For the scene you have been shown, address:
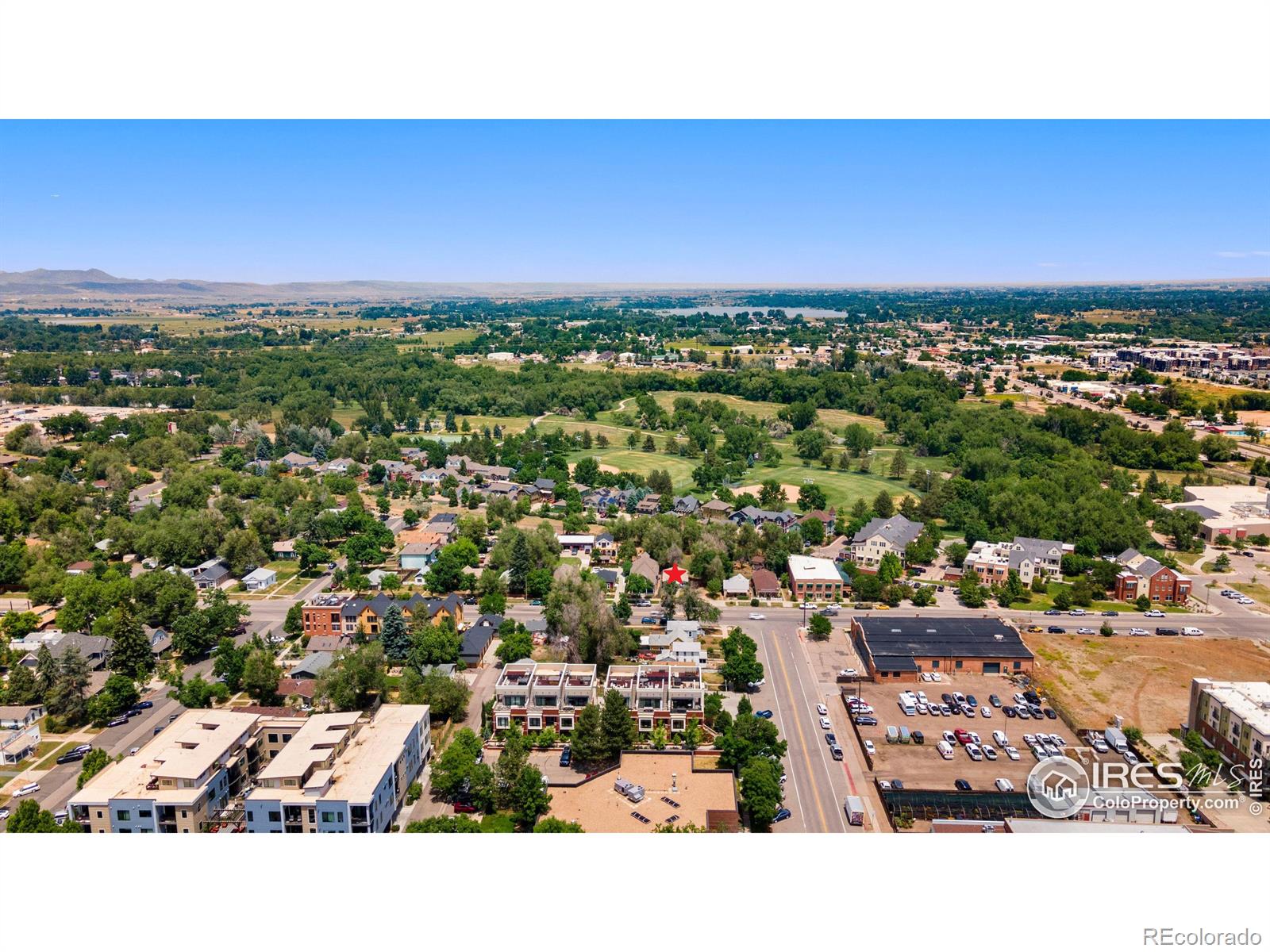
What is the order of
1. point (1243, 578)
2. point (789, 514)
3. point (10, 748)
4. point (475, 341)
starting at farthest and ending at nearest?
point (475, 341)
point (789, 514)
point (1243, 578)
point (10, 748)

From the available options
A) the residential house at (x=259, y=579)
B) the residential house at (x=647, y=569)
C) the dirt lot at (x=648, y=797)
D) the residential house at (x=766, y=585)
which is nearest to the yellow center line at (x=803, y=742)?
the dirt lot at (x=648, y=797)

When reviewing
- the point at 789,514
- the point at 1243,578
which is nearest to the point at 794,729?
the point at 789,514

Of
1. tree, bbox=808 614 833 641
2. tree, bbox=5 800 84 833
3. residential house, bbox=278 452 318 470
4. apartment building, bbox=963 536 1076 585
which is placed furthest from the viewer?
residential house, bbox=278 452 318 470

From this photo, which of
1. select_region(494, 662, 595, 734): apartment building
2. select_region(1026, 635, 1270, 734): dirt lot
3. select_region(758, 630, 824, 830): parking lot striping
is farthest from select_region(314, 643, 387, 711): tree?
select_region(1026, 635, 1270, 734): dirt lot

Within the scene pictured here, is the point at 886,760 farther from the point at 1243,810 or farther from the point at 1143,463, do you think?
the point at 1143,463

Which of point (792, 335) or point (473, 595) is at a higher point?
point (792, 335)

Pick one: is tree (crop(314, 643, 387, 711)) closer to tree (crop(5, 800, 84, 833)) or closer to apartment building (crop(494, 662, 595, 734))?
apartment building (crop(494, 662, 595, 734))

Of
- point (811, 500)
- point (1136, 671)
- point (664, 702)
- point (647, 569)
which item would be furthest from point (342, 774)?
point (811, 500)
